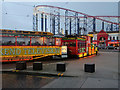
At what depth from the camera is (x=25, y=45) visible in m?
11.8

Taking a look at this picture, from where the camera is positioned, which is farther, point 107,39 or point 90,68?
point 107,39

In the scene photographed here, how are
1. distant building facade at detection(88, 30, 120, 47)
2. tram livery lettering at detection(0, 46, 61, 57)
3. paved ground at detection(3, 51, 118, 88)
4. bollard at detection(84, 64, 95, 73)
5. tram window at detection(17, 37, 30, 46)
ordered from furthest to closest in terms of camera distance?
distant building facade at detection(88, 30, 120, 47)
tram window at detection(17, 37, 30, 46)
tram livery lettering at detection(0, 46, 61, 57)
bollard at detection(84, 64, 95, 73)
paved ground at detection(3, 51, 118, 88)

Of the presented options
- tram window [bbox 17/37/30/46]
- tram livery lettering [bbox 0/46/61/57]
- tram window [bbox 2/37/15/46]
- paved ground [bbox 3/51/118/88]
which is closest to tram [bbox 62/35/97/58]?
tram livery lettering [bbox 0/46/61/57]

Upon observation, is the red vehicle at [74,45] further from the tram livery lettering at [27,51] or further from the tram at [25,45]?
the tram livery lettering at [27,51]

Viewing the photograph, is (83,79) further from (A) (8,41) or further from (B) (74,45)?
(B) (74,45)

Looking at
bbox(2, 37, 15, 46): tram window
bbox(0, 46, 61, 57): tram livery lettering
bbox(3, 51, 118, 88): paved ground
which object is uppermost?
bbox(2, 37, 15, 46): tram window

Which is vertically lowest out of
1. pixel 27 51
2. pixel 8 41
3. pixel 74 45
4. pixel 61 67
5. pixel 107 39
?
pixel 61 67

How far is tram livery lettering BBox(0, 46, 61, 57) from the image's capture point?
10984mm

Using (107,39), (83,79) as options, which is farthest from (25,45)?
(107,39)

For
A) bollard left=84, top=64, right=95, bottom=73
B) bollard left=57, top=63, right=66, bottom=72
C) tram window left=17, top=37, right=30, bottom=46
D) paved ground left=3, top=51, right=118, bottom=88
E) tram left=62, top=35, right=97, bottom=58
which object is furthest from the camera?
tram left=62, top=35, right=97, bottom=58

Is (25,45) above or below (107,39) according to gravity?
below

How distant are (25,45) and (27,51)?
0.67 m

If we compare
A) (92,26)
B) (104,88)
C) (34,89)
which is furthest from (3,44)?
(92,26)

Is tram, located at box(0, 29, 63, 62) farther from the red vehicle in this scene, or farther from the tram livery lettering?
the red vehicle
